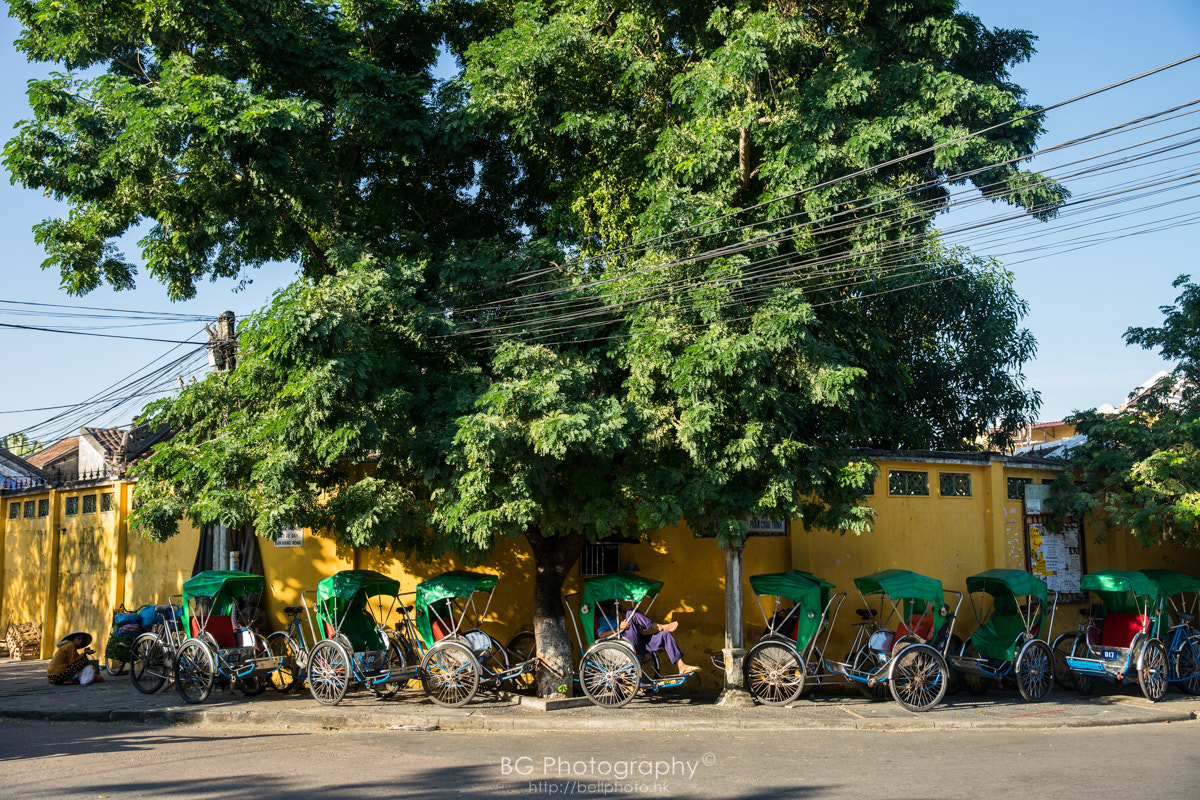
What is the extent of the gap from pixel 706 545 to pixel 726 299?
4.05 meters

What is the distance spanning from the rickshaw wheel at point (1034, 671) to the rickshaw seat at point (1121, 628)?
107cm

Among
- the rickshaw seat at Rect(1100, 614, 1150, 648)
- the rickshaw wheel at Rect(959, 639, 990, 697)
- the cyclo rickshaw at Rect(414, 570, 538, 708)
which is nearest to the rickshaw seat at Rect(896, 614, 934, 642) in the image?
the rickshaw wheel at Rect(959, 639, 990, 697)

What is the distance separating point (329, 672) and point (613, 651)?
11.6 ft

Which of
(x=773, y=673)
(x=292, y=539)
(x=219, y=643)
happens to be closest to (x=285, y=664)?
(x=219, y=643)

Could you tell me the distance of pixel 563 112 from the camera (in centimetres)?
1276

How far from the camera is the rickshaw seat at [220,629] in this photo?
1229 cm

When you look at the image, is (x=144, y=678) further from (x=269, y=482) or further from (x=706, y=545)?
(x=706, y=545)

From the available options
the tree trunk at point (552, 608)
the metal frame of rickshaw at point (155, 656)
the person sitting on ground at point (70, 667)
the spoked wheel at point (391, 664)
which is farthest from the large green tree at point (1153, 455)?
the person sitting on ground at point (70, 667)

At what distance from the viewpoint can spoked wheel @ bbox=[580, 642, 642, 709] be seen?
10.9 meters

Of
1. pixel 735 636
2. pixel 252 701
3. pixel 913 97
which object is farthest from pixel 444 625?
pixel 913 97

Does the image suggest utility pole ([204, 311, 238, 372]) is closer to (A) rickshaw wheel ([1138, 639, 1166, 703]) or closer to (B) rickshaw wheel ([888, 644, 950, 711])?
(B) rickshaw wheel ([888, 644, 950, 711])

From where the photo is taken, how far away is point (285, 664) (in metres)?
12.5

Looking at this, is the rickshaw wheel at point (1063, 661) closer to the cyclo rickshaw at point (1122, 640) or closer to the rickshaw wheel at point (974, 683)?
the cyclo rickshaw at point (1122, 640)

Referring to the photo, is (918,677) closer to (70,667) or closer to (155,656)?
(155,656)
